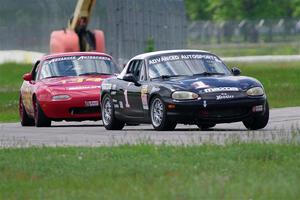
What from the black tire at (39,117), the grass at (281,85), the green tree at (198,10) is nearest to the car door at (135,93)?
the black tire at (39,117)

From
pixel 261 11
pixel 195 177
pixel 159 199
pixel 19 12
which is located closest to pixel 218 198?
pixel 159 199

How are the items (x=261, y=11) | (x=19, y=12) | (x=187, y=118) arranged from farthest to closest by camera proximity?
1. (x=261, y=11)
2. (x=19, y=12)
3. (x=187, y=118)

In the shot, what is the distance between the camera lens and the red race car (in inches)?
996

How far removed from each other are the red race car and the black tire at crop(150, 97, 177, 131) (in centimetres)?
382

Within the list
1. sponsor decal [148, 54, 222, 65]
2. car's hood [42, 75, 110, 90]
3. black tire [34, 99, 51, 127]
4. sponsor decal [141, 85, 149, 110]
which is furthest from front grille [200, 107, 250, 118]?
black tire [34, 99, 51, 127]

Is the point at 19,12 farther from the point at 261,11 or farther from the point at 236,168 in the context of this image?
the point at 261,11

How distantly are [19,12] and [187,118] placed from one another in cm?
3908

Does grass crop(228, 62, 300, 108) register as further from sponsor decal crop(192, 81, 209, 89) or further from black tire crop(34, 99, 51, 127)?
sponsor decal crop(192, 81, 209, 89)

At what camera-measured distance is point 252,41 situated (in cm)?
10931

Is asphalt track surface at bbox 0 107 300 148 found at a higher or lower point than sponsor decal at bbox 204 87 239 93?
lower

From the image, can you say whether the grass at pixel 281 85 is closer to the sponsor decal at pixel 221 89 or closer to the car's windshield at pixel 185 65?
the car's windshield at pixel 185 65

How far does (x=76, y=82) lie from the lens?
25.7 meters

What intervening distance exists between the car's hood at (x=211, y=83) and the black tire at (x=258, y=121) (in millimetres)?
454

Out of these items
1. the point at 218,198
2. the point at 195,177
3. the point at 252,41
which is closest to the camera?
the point at 218,198
